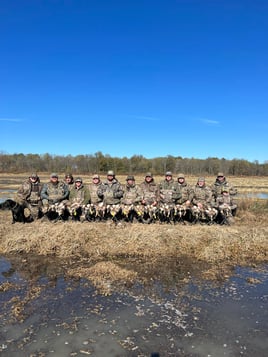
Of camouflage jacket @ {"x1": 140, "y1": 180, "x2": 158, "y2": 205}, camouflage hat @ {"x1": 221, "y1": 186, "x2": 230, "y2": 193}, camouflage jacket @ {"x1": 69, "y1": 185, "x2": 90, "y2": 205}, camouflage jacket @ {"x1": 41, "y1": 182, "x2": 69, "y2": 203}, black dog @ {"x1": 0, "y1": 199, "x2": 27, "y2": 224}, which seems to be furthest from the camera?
camouflage hat @ {"x1": 221, "y1": 186, "x2": 230, "y2": 193}

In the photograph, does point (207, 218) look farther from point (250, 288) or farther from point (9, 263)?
point (9, 263)

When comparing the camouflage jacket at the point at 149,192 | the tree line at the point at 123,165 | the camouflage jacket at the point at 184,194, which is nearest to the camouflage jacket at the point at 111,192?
the camouflage jacket at the point at 149,192

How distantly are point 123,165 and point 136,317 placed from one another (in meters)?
79.0

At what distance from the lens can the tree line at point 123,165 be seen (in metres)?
84.5

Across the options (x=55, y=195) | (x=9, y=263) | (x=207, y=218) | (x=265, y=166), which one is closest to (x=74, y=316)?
(x=9, y=263)

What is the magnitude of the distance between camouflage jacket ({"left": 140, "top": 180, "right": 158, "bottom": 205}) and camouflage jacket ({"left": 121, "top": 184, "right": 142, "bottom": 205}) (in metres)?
0.21

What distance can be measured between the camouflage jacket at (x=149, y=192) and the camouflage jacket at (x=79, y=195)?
1.97 m

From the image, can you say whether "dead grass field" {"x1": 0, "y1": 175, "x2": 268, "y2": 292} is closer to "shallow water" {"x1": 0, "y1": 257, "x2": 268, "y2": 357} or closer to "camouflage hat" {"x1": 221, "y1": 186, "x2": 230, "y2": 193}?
"shallow water" {"x1": 0, "y1": 257, "x2": 268, "y2": 357}

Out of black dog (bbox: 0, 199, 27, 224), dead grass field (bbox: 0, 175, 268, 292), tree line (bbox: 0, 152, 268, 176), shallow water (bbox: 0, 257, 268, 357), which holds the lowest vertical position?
shallow water (bbox: 0, 257, 268, 357)

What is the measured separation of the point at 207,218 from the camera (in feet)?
35.0

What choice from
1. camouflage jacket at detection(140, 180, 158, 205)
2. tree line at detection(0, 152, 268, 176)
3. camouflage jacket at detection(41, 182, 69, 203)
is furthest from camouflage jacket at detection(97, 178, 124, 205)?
tree line at detection(0, 152, 268, 176)

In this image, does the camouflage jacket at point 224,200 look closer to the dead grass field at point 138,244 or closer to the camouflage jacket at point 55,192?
the dead grass field at point 138,244

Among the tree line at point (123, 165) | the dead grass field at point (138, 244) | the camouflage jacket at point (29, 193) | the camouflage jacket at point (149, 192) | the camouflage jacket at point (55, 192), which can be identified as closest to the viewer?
the dead grass field at point (138, 244)

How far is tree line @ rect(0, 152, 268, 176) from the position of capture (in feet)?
277
